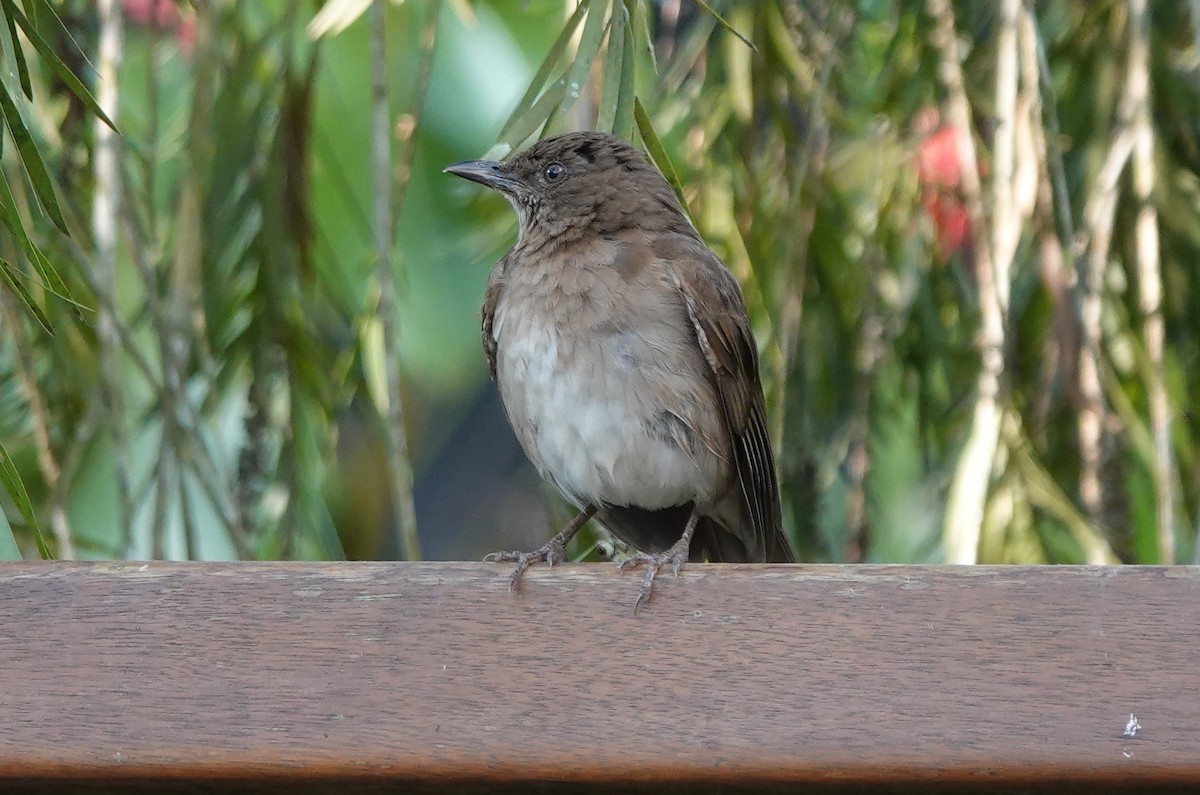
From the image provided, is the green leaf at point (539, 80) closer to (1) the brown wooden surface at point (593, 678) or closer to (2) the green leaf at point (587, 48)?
(2) the green leaf at point (587, 48)

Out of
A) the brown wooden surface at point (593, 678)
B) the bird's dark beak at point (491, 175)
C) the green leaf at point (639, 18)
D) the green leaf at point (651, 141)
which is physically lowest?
the brown wooden surface at point (593, 678)

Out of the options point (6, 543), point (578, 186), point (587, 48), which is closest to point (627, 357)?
point (578, 186)

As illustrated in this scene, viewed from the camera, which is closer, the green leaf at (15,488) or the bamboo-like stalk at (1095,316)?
the green leaf at (15,488)

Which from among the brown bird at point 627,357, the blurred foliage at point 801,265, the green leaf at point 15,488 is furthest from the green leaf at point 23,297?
the brown bird at point 627,357

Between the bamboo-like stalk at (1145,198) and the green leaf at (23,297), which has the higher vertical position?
the bamboo-like stalk at (1145,198)

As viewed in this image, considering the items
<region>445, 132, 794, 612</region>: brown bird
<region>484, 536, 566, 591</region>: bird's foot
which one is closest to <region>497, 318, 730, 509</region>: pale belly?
<region>445, 132, 794, 612</region>: brown bird
